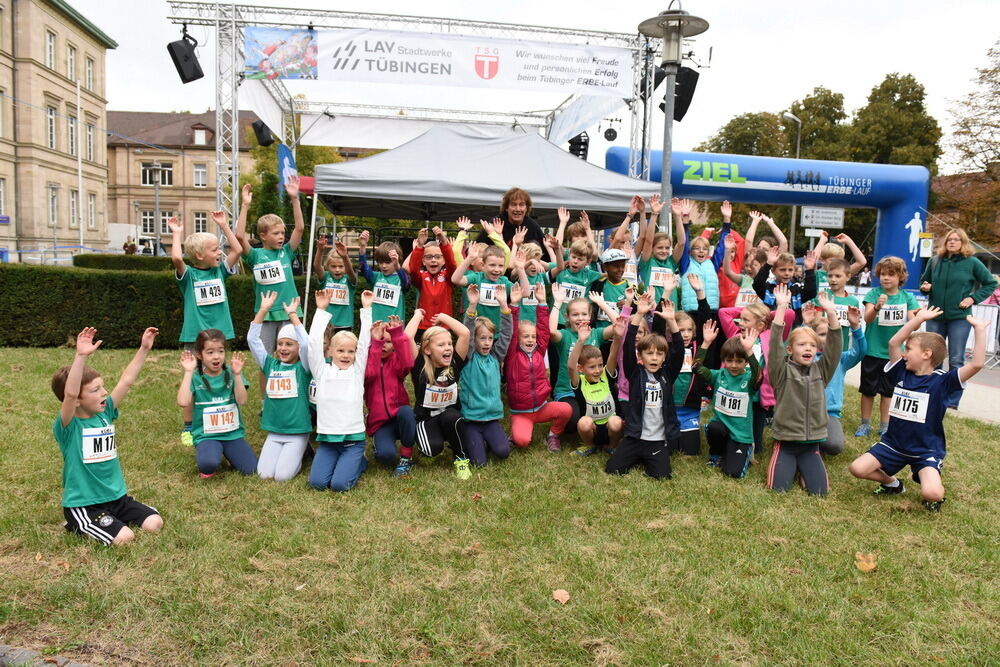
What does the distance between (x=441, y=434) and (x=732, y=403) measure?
91.7 inches

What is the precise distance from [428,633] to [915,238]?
1780 cm

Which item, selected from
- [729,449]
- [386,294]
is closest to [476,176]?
[386,294]

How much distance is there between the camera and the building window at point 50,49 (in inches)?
1674

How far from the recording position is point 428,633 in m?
2.86

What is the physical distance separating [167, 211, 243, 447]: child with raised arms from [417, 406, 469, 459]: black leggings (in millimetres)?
2037

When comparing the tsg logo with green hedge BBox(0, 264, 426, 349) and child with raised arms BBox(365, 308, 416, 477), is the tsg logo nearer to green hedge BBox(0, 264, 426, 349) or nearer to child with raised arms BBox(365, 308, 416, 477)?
green hedge BBox(0, 264, 426, 349)

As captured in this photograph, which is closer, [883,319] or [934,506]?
[934,506]

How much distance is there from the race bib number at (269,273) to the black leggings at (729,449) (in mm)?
3956

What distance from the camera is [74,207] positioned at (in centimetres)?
4547

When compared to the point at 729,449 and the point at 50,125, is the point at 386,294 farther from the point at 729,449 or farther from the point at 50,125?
the point at 50,125

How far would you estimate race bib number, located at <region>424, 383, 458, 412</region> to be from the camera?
528 cm

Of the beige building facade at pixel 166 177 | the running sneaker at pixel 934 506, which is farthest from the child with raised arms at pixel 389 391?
the beige building facade at pixel 166 177

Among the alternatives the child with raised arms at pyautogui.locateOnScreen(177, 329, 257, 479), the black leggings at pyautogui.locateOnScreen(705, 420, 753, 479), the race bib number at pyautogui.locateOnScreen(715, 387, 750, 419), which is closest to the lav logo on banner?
the child with raised arms at pyautogui.locateOnScreen(177, 329, 257, 479)

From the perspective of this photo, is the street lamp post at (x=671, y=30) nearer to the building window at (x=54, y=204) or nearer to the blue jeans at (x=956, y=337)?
the blue jeans at (x=956, y=337)
